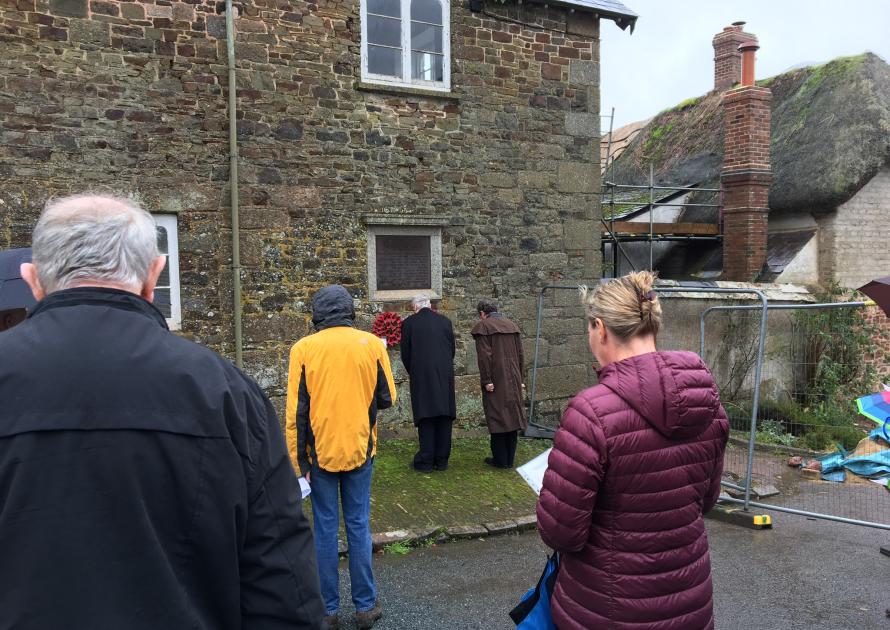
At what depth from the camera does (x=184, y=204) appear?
765 centimetres

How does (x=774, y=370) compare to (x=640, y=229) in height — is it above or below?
below

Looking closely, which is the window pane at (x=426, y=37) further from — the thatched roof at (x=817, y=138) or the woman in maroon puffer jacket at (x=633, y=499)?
the thatched roof at (x=817, y=138)

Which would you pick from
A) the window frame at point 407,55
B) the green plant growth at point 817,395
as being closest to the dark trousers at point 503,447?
the green plant growth at point 817,395

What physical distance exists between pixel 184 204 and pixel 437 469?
3.87 meters

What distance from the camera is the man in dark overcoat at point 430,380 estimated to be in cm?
740

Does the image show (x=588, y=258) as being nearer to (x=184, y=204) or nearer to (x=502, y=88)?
(x=502, y=88)

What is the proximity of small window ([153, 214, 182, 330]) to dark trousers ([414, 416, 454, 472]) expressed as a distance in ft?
9.36

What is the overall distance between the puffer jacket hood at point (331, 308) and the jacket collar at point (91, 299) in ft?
8.59

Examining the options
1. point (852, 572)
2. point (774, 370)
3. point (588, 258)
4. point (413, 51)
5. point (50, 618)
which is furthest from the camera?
point (588, 258)

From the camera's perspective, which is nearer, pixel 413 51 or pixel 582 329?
pixel 413 51

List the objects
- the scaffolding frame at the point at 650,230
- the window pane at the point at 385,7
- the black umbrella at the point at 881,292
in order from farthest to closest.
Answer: the scaffolding frame at the point at 650,230 → the window pane at the point at 385,7 → the black umbrella at the point at 881,292

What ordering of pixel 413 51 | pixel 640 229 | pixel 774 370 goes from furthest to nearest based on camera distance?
pixel 640 229 → pixel 413 51 → pixel 774 370

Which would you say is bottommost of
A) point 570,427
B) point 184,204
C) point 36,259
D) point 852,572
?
point 852,572

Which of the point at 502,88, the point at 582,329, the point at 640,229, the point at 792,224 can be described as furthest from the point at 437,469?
the point at 792,224
